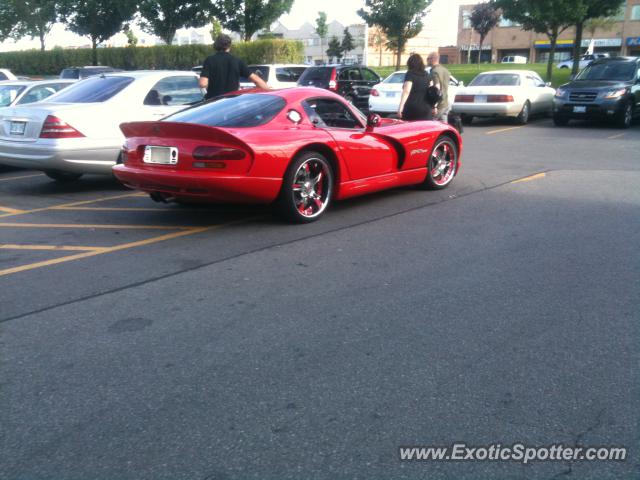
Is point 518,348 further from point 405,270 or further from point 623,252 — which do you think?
point 623,252

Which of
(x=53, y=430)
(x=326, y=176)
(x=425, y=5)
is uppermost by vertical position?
(x=425, y=5)

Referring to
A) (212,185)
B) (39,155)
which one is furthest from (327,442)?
(39,155)

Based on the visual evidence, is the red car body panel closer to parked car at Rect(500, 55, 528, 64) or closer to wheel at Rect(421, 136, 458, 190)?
wheel at Rect(421, 136, 458, 190)

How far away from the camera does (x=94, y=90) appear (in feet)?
29.5

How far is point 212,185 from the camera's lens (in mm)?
6051

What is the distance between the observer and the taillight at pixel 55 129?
26.8 feet

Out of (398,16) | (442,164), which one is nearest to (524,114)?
(442,164)

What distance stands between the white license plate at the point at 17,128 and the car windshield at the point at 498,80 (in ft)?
44.0

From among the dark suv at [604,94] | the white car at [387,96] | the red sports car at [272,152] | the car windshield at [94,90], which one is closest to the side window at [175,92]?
the car windshield at [94,90]

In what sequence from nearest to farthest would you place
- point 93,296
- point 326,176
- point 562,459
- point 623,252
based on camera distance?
point 562,459, point 93,296, point 623,252, point 326,176

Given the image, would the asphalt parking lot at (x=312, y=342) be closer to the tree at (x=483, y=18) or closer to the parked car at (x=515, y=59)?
the tree at (x=483, y=18)

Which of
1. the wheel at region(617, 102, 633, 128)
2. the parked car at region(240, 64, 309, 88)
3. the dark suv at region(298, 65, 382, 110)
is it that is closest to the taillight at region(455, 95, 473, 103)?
the dark suv at region(298, 65, 382, 110)

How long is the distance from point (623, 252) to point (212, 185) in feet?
11.9

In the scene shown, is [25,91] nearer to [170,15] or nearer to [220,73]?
[220,73]
